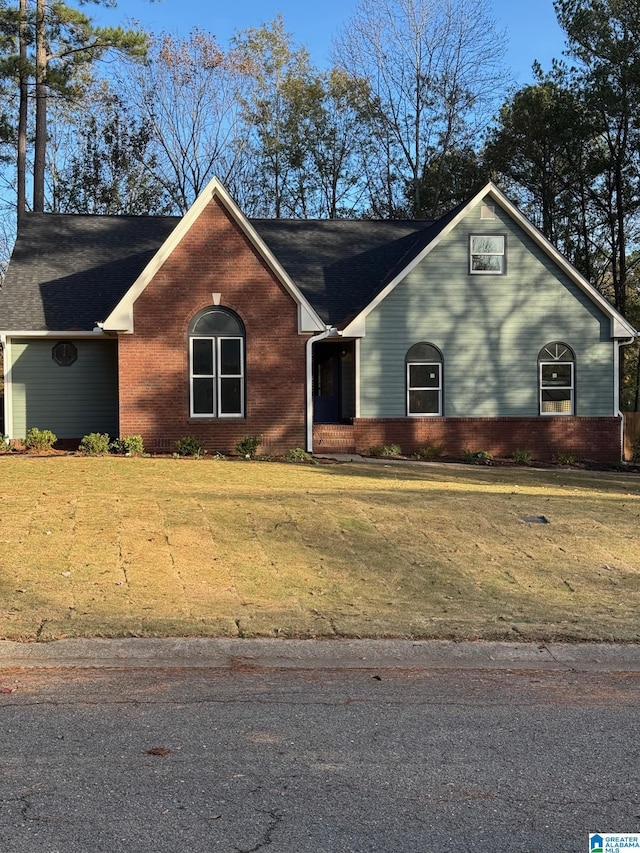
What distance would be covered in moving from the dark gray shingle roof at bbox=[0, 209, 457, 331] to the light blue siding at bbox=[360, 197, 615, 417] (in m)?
1.00

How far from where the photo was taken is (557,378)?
23109mm

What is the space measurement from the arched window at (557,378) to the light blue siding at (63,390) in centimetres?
1131

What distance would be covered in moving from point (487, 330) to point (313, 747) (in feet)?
62.4

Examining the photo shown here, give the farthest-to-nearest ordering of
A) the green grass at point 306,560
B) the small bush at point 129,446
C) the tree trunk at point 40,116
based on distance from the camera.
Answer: the tree trunk at point 40,116 < the small bush at point 129,446 < the green grass at point 306,560

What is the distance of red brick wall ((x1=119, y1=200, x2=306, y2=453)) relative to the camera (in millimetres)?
19484

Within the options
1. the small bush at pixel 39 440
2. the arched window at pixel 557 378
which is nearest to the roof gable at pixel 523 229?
the arched window at pixel 557 378

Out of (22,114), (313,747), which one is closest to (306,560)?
(313,747)

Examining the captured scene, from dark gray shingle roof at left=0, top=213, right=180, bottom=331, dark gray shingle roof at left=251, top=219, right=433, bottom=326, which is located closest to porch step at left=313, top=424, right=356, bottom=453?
dark gray shingle roof at left=251, top=219, right=433, bottom=326

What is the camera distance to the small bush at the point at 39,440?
763 inches

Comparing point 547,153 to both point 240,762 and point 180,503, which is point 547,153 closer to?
point 180,503

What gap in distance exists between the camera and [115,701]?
5.57 meters

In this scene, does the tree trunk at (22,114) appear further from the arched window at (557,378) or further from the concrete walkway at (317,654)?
the concrete walkway at (317,654)

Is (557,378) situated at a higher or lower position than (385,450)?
higher

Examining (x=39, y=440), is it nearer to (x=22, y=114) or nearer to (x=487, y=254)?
(x=487, y=254)
